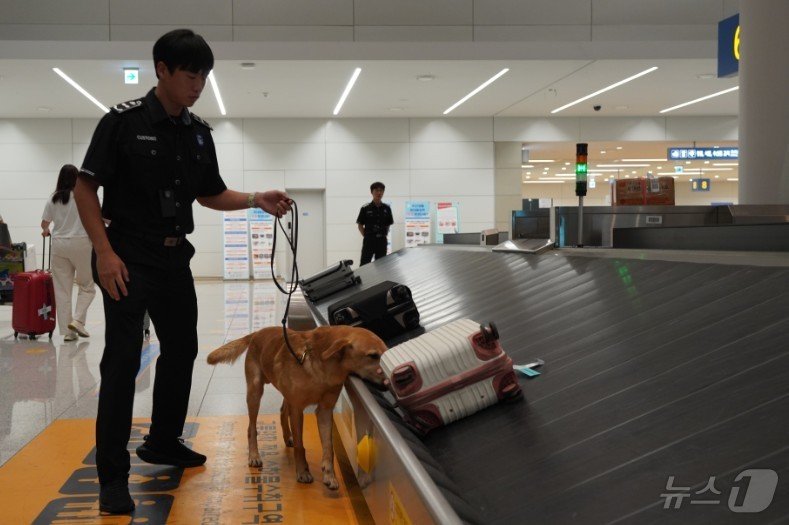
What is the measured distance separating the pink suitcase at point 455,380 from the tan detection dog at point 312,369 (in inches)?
18.1

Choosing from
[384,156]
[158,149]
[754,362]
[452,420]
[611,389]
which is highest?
[384,156]

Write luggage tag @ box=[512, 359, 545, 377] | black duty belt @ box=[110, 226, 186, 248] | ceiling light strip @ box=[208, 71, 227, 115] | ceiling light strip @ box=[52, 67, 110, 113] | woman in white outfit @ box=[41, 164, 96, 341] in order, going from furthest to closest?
ceiling light strip @ box=[208, 71, 227, 115]
ceiling light strip @ box=[52, 67, 110, 113]
woman in white outfit @ box=[41, 164, 96, 341]
black duty belt @ box=[110, 226, 186, 248]
luggage tag @ box=[512, 359, 545, 377]

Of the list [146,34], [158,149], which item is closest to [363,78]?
[146,34]

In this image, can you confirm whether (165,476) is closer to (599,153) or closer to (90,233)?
(90,233)

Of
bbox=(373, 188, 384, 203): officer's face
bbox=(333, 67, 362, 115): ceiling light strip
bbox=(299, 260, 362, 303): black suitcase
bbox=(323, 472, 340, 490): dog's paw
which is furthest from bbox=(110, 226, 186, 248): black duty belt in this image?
bbox=(333, 67, 362, 115): ceiling light strip

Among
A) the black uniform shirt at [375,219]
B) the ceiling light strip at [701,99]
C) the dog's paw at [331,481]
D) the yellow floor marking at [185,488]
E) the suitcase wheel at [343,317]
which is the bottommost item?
the yellow floor marking at [185,488]

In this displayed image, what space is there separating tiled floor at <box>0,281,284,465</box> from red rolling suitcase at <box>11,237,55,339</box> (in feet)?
0.42

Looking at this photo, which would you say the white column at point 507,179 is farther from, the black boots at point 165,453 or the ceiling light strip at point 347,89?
the black boots at point 165,453

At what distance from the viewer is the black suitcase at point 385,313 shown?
351cm

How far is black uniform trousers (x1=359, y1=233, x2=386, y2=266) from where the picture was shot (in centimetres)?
1230

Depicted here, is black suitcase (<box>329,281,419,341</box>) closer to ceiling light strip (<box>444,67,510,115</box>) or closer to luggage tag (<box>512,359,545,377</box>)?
luggage tag (<box>512,359,545,377</box>)

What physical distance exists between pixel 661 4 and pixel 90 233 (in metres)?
11.5

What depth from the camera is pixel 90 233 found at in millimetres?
2822

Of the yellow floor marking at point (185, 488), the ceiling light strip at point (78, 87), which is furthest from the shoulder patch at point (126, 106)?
the ceiling light strip at point (78, 87)
